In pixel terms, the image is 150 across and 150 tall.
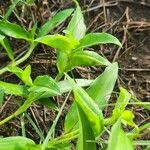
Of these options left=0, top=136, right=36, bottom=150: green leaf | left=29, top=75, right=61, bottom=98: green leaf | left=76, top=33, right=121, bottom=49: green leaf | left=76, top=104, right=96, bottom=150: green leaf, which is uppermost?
left=76, top=33, right=121, bottom=49: green leaf

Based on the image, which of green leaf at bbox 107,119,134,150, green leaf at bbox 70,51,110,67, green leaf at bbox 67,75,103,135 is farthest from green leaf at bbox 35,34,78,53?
green leaf at bbox 107,119,134,150

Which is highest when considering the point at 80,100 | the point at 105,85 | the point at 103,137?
the point at 80,100

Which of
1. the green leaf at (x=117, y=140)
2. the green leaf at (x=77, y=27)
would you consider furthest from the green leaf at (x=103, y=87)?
the green leaf at (x=117, y=140)

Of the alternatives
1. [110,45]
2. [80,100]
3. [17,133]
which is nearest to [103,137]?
[17,133]

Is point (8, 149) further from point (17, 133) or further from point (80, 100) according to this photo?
point (17, 133)

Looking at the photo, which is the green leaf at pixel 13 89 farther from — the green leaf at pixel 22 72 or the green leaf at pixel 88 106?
the green leaf at pixel 88 106

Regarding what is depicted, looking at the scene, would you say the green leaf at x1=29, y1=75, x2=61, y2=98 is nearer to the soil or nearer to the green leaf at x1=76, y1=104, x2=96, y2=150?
the green leaf at x1=76, y1=104, x2=96, y2=150
